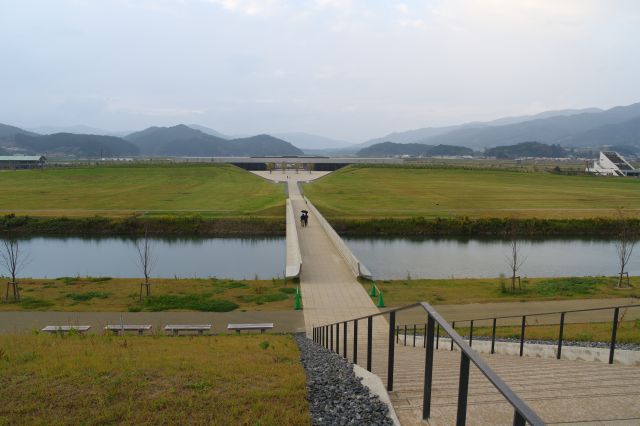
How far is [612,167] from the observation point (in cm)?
9188

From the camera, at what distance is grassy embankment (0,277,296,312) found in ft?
49.8

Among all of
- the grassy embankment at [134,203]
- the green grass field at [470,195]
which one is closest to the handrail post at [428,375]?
the grassy embankment at [134,203]

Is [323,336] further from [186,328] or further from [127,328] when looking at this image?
[127,328]

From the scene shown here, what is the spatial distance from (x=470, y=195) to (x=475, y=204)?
23.6ft

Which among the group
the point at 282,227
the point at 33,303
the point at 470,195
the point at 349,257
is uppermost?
the point at 470,195

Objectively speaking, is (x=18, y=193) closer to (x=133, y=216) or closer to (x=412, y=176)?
(x=133, y=216)

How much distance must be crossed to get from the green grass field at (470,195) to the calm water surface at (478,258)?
5.77m

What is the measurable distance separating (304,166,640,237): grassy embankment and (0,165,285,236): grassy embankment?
704cm

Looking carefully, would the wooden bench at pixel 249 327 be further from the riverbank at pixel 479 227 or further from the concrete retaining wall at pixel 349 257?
the riverbank at pixel 479 227

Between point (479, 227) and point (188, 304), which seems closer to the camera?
point (188, 304)

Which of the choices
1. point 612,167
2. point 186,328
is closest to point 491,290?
point 186,328

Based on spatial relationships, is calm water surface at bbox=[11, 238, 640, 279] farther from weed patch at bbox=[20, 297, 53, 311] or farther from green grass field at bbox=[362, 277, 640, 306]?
weed patch at bbox=[20, 297, 53, 311]

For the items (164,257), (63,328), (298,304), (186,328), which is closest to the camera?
(63,328)

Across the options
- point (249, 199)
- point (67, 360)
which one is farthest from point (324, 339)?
point (249, 199)
